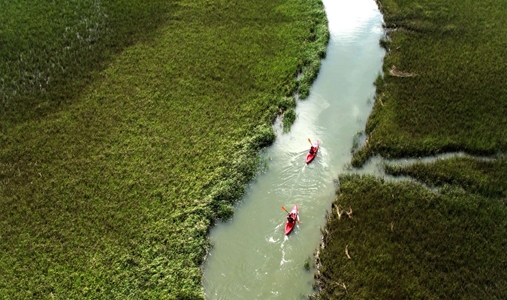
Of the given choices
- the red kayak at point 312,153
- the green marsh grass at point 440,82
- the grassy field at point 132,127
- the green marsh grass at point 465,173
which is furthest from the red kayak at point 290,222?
the green marsh grass at point 465,173

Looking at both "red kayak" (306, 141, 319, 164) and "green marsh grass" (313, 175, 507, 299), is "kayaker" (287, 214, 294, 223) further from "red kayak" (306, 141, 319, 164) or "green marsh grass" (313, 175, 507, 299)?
"red kayak" (306, 141, 319, 164)

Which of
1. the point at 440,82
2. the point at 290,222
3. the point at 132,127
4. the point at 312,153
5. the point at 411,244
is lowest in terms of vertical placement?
the point at 411,244

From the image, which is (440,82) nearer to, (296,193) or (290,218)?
(296,193)

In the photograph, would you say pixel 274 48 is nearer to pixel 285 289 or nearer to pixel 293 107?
pixel 293 107

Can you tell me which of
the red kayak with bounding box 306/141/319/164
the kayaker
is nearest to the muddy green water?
the red kayak with bounding box 306/141/319/164

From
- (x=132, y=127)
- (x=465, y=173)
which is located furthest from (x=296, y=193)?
(x=132, y=127)

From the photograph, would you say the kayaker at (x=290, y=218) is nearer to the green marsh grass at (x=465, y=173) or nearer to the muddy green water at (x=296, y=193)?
the muddy green water at (x=296, y=193)
